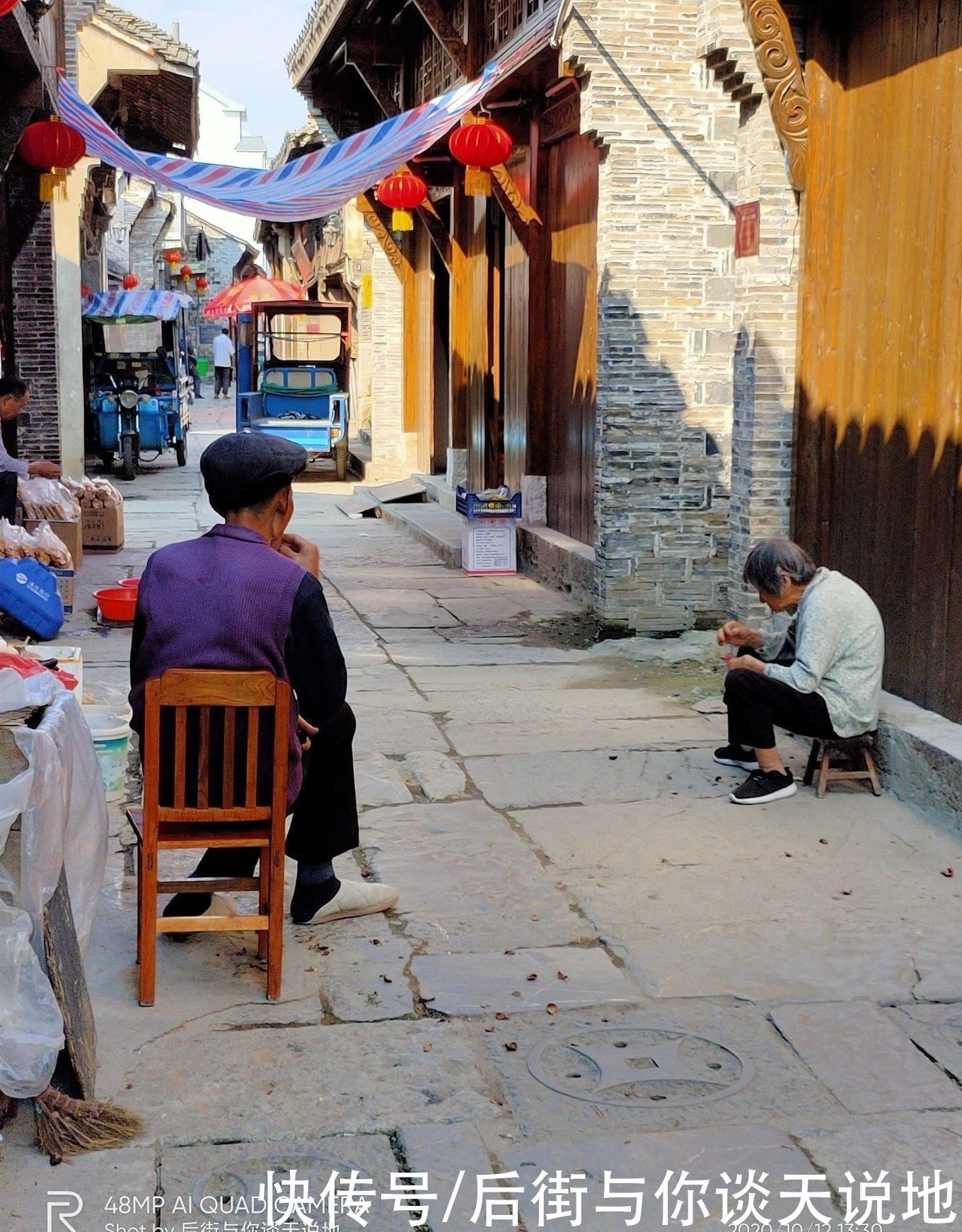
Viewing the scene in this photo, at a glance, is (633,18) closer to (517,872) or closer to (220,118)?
(517,872)

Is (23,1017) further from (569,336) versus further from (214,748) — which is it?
(569,336)

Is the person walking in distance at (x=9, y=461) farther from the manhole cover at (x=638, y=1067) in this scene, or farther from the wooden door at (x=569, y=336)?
the manhole cover at (x=638, y=1067)

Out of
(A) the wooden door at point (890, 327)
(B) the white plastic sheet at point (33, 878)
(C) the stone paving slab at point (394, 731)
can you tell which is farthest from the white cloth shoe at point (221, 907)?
(A) the wooden door at point (890, 327)

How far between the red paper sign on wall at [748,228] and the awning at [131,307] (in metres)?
14.5

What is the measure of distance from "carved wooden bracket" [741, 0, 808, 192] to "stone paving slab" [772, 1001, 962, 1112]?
3936mm

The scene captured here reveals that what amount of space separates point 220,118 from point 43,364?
5372 centimetres

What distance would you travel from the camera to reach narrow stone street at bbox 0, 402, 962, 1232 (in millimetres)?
3020

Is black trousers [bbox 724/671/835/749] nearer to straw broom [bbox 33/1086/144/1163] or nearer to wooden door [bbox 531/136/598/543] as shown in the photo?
straw broom [bbox 33/1086/144/1163]

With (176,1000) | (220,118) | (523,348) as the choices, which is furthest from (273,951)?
(220,118)

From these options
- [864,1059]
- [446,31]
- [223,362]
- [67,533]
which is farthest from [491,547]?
[223,362]

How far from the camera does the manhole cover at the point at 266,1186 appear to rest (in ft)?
9.26

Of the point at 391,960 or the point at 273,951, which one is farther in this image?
the point at 391,960

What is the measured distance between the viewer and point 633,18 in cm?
851

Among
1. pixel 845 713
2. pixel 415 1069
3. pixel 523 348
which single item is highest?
pixel 523 348
